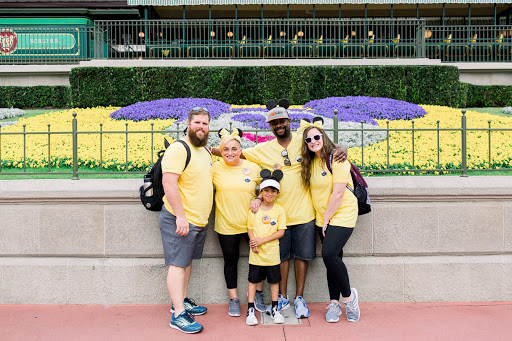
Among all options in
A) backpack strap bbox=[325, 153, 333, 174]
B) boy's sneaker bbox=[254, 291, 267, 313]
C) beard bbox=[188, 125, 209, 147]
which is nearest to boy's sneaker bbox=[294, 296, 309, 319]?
boy's sneaker bbox=[254, 291, 267, 313]

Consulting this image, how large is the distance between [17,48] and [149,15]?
6367 mm

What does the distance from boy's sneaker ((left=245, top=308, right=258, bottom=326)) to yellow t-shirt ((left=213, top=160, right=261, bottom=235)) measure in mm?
760

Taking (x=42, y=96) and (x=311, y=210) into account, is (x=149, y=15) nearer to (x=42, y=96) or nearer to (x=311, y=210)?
(x=42, y=96)

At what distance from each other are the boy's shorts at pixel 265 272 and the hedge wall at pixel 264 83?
37.1 feet

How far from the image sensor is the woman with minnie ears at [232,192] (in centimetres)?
474

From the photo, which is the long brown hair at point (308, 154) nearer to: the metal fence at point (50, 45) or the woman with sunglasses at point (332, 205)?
the woman with sunglasses at point (332, 205)

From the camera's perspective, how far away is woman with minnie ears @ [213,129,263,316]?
15.6 ft

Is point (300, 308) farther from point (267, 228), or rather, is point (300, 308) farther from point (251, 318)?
point (267, 228)

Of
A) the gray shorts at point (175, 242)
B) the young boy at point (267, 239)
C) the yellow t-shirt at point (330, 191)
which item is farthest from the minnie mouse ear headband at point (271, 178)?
the gray shorts at point (175, 242)

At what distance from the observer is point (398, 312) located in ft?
16.6

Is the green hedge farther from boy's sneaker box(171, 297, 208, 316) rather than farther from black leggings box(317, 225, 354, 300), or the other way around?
black leggings box(317, 225, 354, 300)

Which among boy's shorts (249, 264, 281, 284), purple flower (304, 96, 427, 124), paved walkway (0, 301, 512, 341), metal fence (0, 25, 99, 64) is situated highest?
metal fence (0, 25, 99, 64)

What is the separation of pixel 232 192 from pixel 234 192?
19 millimetres

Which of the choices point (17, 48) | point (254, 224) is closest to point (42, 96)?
point (17, 48)
